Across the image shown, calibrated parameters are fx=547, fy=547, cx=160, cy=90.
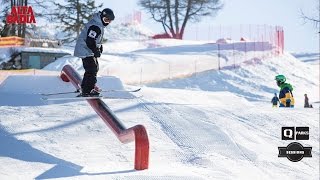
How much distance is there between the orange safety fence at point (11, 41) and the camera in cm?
2476

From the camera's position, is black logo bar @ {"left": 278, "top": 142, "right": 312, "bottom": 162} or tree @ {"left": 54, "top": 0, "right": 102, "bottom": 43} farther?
tree @ {"left": 54, "top": 0, "right": 102, "bottom": 43}

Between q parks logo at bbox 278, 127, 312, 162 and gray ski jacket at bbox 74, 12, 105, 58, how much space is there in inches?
148

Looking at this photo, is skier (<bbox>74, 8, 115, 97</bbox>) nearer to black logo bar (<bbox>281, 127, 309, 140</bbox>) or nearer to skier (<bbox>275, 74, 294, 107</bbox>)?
black logo bar (<bbox>281, 127, 309, 140</bbox>)

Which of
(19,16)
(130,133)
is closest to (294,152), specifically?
(130,133)

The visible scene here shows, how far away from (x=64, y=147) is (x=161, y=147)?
158 cm

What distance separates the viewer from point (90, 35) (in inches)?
348

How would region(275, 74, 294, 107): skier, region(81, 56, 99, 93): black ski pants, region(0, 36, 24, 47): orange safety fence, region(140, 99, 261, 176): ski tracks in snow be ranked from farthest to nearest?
1. region(0, 36, 24, 47): orange safety fence
2. region(275, 74, 294, 107): skier
3. region(81, 56, 99, 93): black ski pants
4. region(140, 99, 261, 176): ski tracks in snow

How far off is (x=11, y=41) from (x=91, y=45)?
56.0 ft

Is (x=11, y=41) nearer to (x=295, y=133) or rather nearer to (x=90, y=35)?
(x=295, y=133)

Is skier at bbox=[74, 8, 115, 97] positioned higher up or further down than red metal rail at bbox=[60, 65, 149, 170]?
higher up

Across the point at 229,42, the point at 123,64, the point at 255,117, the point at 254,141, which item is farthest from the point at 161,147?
the point at 229,42

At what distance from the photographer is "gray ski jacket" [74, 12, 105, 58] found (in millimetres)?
8867

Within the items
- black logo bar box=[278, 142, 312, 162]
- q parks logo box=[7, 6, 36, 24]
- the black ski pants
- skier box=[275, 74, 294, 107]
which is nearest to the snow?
black logo bar box=[278, 142, 312, 162]

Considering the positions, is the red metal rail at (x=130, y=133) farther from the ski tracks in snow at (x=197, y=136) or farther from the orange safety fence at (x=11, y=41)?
the orange safety fence at (x=11, y=41)
